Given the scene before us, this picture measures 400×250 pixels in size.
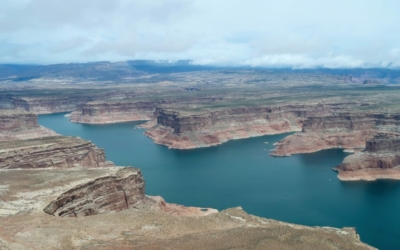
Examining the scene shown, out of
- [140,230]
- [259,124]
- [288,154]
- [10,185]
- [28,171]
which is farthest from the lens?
[259,124]

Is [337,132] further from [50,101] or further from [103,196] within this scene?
[50,101]

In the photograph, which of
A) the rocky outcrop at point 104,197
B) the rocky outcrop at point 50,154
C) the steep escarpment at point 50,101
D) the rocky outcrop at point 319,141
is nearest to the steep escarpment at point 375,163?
the rocky outcrop at point 319,141

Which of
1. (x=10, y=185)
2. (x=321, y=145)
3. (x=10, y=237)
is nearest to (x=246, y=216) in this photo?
(x=10, y=237)

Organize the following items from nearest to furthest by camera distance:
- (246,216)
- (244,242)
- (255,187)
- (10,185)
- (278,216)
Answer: (244,242)
(246,216)
(10,185)
(278,216)
(255,187)

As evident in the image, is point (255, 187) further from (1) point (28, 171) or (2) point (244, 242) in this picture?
(2) point (244, 242)

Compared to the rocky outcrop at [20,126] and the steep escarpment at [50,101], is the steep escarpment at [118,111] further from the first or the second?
the rocky outcrop at [20,126]

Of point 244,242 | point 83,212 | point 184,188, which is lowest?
point 184,188
